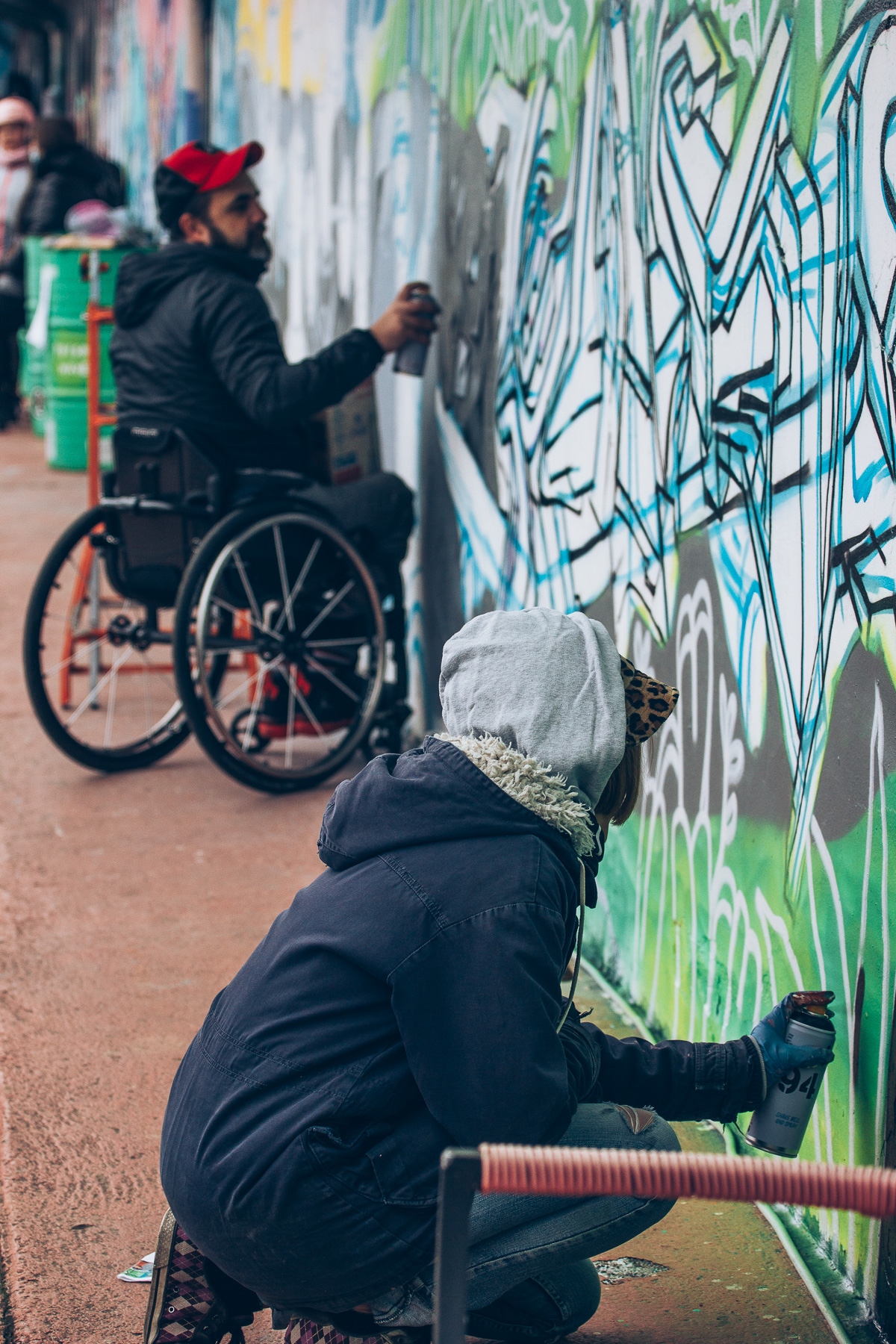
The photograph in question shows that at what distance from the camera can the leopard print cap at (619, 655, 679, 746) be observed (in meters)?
1.91

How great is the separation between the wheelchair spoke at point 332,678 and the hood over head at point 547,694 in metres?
2.59

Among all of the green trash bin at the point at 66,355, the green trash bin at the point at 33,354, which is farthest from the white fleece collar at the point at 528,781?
the green trash bin at the point at 33,354

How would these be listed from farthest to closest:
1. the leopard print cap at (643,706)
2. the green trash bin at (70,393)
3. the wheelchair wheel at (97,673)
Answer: the green trash bin at (70,393)
the wheelchair wheel at (97,673)
the leopard print cap at (643,706)

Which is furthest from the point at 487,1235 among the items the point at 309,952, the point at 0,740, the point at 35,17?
the point at 35,17

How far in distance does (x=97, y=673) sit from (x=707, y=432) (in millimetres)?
3228

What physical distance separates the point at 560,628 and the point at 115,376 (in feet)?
10.1

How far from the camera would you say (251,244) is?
4.46 meters

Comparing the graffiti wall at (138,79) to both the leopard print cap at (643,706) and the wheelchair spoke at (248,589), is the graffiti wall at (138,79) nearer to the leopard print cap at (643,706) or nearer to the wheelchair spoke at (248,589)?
the wheelchair spoke at (248,589)

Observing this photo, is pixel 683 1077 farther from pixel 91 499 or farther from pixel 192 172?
pixel 91 499

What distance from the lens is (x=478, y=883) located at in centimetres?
172

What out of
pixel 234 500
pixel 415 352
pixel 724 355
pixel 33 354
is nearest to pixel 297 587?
pixel 234 500

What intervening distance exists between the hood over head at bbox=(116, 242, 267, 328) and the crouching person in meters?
2.84

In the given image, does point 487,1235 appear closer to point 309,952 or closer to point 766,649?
point 309,952

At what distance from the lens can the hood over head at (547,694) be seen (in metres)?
1.81
